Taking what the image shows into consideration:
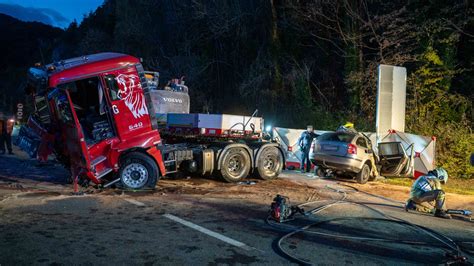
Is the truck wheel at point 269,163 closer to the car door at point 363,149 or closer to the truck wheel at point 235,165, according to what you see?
the truck wheel at point 235,165

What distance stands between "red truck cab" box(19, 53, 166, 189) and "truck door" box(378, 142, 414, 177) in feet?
24.9

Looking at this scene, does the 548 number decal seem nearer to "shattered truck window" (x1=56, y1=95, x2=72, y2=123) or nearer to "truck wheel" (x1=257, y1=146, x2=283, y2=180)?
"shattered truck window" (x1=56, y1=95, x2=72, y2=123)

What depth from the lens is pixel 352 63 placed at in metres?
21.7

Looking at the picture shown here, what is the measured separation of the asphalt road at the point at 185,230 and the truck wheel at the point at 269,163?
83.3 inches

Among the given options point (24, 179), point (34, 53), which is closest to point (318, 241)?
point (24, 179)

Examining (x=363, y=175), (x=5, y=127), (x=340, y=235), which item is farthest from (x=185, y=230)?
(x=5, y=127)

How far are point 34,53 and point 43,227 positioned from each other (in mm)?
76946

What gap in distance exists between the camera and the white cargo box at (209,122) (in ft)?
36.3

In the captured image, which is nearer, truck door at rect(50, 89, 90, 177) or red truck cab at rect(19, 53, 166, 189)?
truck door at rect(50, 89, 90, 177)

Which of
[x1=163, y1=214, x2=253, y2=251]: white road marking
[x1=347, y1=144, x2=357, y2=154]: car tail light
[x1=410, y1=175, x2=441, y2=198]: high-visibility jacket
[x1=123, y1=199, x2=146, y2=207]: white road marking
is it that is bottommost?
[x1=163, y1=214, x2=253, y2=251]: white road marking

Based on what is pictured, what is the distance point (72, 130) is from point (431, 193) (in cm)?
735

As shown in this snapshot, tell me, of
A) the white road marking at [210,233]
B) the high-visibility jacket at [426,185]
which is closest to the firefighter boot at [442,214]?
the high-visibility jacket at [426,185]

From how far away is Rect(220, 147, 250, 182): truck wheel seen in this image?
37.5 feet

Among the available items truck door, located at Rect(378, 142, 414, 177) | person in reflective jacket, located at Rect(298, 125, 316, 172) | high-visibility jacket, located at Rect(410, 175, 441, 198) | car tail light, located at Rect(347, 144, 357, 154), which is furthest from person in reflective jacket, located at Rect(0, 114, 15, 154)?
high-visibility jacket, located at Rect(410, 175, 441, 198)
